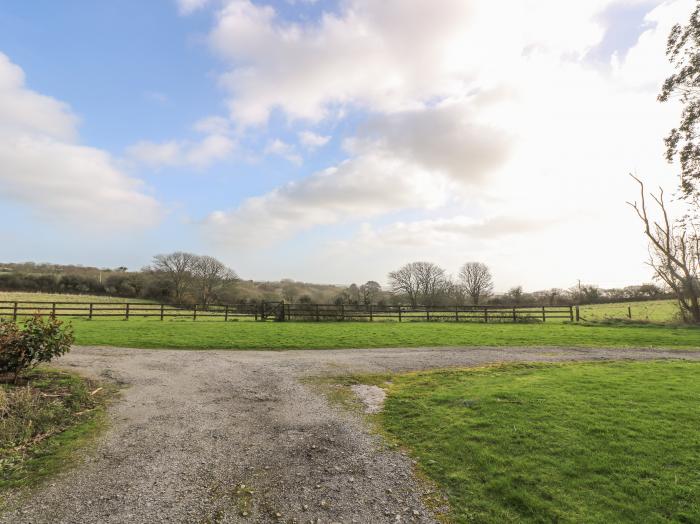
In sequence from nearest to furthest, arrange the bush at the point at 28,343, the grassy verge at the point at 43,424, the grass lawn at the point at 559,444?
the grass lawn at the point at 559,444 → the grassy verge at the point at 43,424 → the bush at the point at 28,343

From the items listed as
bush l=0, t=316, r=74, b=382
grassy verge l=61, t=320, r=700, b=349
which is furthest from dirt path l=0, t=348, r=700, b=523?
grassy verge l=61, t=320, r=700, b=349

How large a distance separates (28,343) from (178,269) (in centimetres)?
5557

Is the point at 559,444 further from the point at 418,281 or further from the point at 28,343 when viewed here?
the point at 418,281

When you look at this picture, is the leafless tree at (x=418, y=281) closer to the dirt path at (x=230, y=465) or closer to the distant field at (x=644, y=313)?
the distant field at (x=644, y=313)

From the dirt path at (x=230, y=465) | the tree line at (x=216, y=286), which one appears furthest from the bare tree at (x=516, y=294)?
the dirt path at (x=230, y=465)

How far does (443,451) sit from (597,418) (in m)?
2.90

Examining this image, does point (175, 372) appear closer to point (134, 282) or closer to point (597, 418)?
point (597, 418)

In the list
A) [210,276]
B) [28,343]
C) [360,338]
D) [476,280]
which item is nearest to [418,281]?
[476,280]

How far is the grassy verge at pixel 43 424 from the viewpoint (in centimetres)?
507

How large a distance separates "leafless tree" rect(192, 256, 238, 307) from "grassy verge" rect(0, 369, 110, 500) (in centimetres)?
4854

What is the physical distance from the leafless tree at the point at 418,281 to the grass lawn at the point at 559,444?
5023 centimetres

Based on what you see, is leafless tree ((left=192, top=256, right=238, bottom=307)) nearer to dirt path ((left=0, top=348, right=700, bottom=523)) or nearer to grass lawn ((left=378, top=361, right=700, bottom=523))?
dirt path ((left=0, top=348, right=700, bottom=523))

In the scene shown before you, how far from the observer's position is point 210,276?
5922 cm

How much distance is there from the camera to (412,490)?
14.8ft
